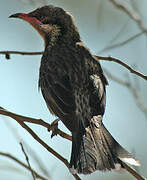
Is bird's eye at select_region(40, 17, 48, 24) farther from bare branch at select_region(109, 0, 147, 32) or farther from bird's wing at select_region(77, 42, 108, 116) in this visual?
bare branch at select_region(109, 0, 147, 32)

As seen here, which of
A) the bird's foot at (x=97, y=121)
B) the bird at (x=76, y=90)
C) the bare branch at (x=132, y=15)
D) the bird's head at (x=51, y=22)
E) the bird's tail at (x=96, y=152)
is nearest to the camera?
the bird's tail at (x=96, y=152)

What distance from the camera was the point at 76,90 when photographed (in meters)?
6.21

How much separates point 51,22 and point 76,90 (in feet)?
4.64

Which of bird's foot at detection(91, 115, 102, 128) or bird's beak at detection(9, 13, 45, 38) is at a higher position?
bird's beak at detection(9, 13, 45, 38)

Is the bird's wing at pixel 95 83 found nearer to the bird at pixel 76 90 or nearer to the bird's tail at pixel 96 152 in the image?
the bird at pixel 76 90

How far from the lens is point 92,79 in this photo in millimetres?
6523

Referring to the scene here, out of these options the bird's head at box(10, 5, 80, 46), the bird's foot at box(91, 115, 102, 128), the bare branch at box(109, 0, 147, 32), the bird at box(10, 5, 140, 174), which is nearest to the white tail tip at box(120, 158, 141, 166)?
the bird at box(10, 5, 140, 174)

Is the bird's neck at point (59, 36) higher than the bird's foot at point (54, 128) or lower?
higher

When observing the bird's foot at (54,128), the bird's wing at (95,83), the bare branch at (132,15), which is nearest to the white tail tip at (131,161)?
the bird's wing at (95,83)

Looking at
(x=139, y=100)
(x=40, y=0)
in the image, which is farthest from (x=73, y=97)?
(x=40, y=0)

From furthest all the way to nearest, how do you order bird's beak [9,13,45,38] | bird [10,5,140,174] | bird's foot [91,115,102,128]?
bird's beak [9,13,45,38] → bird's foot [91,115,102,128] → bird [10,5,140,174]

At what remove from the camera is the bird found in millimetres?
5547

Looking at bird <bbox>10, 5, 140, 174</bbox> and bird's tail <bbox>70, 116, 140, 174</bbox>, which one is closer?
bird's tail <bbox>70, 116, 140, 174</bbox>

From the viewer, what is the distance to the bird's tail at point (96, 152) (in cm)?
533
